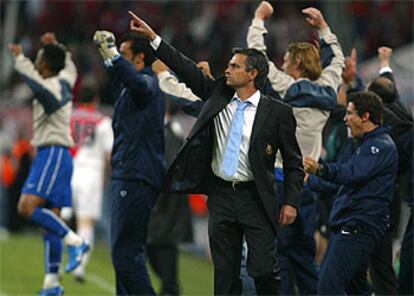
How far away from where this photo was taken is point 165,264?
14.0m

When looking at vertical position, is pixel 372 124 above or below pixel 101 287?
above

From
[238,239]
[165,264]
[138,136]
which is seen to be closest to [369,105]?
[238,239]

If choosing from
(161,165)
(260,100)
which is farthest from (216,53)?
(260,100)

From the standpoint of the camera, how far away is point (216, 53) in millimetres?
24375

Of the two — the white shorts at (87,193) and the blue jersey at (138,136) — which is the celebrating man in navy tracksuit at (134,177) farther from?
the white shorts at (87,193)

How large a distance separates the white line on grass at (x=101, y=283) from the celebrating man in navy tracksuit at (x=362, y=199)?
4.82m

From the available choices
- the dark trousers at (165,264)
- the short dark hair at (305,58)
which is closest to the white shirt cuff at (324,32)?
the short dark hair at (305,58)

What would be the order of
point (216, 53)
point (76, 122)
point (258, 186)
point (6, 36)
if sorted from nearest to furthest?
1. point (258, 186)
2. point (76, 122)
3. point (216, 53)
4. point (6, 36)

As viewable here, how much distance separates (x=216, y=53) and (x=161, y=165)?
13.1 metres

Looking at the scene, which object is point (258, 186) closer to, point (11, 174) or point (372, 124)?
point (372, 124)

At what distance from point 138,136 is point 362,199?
85.4 inches

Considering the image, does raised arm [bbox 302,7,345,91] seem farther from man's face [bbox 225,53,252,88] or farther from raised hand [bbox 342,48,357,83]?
man's face [bbox 225,53,252,88]

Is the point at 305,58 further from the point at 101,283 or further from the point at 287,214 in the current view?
the point at 101,283

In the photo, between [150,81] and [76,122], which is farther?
[76,122]
